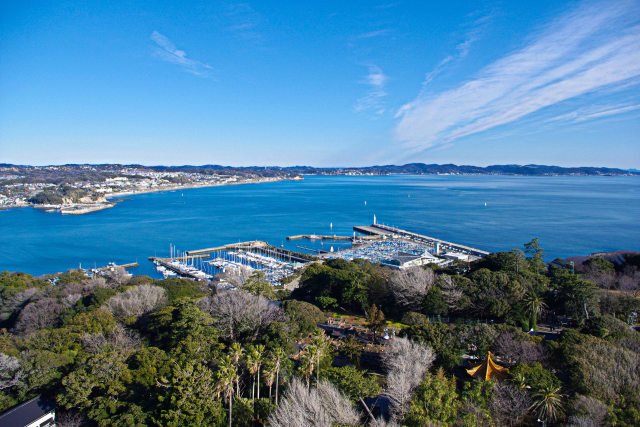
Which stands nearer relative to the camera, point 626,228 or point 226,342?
point 226,342

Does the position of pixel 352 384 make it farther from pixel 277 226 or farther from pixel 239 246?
pixel 277 226

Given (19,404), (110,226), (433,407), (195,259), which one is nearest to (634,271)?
(433,407)

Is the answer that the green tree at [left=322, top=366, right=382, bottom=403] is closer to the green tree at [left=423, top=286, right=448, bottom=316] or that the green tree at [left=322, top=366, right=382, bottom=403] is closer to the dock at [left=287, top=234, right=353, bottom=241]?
the green tree at [left=423, top=286, right=448, bottom=316]

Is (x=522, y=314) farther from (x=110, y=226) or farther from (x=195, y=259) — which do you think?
(x=110, y=226)

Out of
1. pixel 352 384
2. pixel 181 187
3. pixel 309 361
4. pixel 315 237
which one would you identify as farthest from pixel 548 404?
pixel 181 187

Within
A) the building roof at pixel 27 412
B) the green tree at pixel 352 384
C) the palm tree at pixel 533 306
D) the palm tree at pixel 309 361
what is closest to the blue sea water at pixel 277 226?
the building roof at pixel 27 412
